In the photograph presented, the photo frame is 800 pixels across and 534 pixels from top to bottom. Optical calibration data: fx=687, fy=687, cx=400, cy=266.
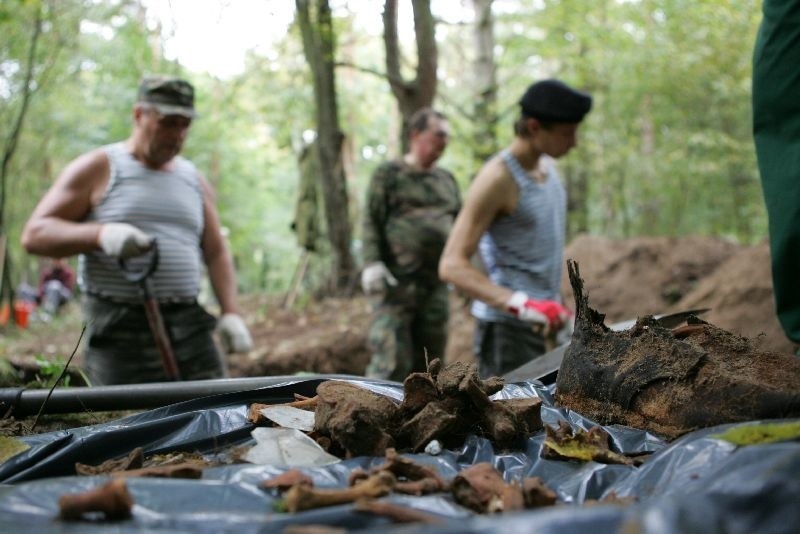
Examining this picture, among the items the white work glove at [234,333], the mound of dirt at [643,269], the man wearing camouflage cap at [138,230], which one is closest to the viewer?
the man wearing camouflage cap at [138,230]

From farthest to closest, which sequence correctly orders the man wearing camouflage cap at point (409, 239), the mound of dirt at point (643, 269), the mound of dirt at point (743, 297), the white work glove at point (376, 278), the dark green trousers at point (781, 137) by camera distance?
the mound of dirt at point (643, 269) → the mound of dirt at point (743, 297) → the man wearing camouflage cap at point (409, 239) → the white work glove at point (376, 278) → the dark green trousers at point (781, 137)

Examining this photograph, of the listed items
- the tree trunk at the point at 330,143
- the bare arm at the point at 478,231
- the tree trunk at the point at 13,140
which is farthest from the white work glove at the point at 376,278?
the tree trunk at the point at 13,140

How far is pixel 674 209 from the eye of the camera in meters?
16.6

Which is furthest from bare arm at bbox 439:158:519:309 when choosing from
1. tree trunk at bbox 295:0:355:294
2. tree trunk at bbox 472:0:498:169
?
tree trunk at bbox 472:0:498:169

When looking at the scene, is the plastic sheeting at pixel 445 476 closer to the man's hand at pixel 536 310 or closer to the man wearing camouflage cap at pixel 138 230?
the man's hand at pixel 536 310

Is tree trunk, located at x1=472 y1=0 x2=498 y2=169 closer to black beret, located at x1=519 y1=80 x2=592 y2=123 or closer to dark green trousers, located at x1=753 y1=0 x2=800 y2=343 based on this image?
black beret, located at x1=519 y1=80 x2=592 y2=123

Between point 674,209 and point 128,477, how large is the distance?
55.8ft

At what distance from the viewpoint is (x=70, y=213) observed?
3.68 metres

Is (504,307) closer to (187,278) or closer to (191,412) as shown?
(187,278)

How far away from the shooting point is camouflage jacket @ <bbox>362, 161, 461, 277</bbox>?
16.1ft

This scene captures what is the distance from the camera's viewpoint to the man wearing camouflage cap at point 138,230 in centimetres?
362

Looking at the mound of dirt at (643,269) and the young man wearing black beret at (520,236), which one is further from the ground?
the young man wearing black beret at (520,236)

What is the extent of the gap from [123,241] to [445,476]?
8.05 ft

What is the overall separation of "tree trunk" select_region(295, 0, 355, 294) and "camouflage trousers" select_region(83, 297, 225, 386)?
18.4 ft
